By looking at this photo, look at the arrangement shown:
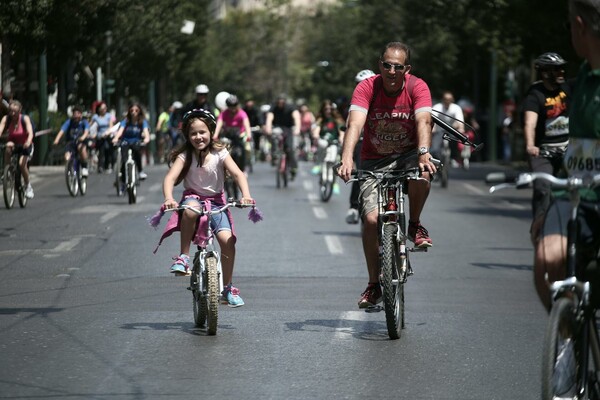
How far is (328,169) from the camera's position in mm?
24750

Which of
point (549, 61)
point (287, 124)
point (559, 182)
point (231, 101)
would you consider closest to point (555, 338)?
point (559, 182)

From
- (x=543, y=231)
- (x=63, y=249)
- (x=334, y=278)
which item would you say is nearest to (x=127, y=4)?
(x=63, y=249)

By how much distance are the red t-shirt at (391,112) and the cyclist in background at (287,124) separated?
20096 mm

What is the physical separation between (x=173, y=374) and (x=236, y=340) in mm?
1306

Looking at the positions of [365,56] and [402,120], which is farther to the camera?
[365,56]

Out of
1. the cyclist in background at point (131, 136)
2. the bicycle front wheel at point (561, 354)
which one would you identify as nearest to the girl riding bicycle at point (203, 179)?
the bicycle front wheel at point (561, 354)

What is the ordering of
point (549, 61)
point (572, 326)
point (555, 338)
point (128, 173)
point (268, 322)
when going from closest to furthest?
1. point (555, 338)
2. point (572, 326)
3. point (268, 322)
4. point (549, 61)
5. point (128, 173)

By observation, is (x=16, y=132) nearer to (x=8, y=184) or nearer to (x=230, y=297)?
(x=8, y=184)

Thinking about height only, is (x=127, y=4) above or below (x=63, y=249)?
above

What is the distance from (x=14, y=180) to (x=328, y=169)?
519 centimetres

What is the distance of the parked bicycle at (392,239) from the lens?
8.88 metres

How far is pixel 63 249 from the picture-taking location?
52.0 ft

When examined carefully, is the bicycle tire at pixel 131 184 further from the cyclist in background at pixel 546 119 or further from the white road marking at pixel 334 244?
the cyclist in background at pixel 546 119

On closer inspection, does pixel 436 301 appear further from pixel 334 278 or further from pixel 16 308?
pixel 16 308
